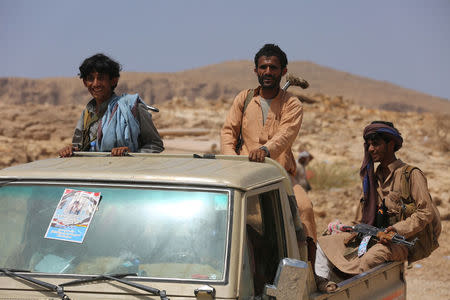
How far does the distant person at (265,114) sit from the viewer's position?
5.14m

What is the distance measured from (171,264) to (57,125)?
1731cm

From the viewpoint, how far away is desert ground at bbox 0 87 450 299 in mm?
12139

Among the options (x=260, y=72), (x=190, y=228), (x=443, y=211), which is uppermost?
(x=260, y=72)

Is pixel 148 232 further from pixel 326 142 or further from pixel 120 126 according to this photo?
pixel 326 142

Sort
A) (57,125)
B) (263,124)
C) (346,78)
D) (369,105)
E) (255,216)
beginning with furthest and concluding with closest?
(346,78), (369,105), (57,125), (263,124), (255,216)

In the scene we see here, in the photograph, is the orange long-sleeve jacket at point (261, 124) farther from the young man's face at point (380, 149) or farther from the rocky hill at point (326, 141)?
the rocky hill at point (326, 141)

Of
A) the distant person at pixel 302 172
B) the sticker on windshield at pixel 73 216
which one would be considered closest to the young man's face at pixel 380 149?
the sticker on windshield at pixel 73 216

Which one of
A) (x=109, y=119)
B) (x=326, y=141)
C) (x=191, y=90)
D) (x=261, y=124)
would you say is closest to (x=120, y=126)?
(x=109, y=119)

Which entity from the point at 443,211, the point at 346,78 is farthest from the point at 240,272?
the point at 346,78

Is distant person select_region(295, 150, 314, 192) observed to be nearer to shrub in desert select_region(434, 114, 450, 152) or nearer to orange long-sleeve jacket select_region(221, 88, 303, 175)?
orange long-sleeve jacket select_region(221, 88, 303, 175)

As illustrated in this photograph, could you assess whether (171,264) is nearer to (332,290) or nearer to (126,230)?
(126,230)

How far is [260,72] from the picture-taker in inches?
208

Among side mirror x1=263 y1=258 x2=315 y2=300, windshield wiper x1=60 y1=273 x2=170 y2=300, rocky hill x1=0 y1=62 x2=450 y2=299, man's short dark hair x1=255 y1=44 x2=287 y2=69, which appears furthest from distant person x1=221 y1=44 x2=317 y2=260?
rocky hill x1=0 y1=62 x2=450 y2=299

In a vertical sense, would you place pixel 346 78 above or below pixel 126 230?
above
